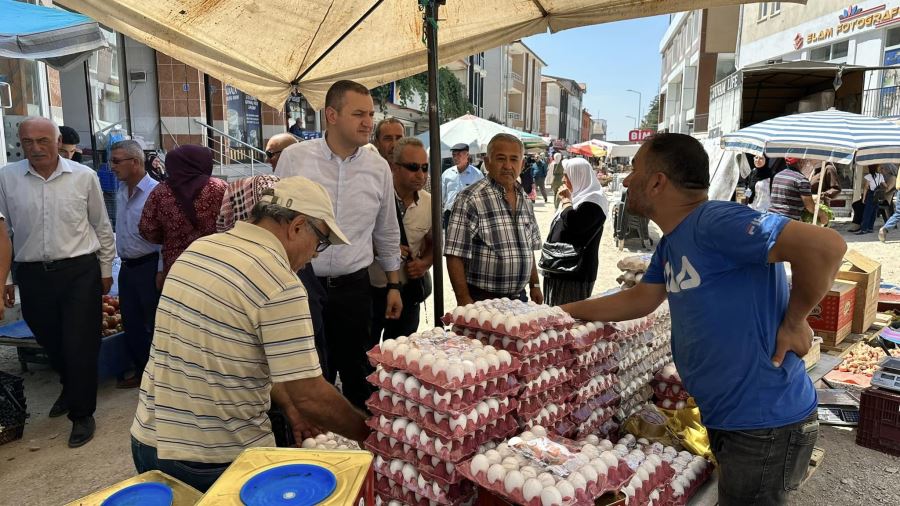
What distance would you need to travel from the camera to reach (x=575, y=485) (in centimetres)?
173

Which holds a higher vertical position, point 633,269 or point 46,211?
point 46,211

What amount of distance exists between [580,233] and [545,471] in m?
3.04

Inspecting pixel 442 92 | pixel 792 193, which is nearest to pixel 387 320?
pixel 792 193

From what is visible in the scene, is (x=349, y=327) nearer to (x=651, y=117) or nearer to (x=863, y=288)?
(x=863, y=288)

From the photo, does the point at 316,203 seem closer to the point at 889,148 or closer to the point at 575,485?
the point at 575,485

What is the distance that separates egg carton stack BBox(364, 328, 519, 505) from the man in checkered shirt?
1590 mm

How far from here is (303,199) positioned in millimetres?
1878

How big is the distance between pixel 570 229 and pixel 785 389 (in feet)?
8.89

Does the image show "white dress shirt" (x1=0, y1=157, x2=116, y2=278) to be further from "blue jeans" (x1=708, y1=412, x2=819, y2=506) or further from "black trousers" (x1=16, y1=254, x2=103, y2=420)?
"blue jeans" (x1=708, y1=412, x2=819, y2=506)

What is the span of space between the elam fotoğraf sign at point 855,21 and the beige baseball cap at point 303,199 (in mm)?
19489

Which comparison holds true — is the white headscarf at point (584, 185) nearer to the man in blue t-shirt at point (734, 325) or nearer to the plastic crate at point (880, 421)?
the plastic crate at point (880, 421)

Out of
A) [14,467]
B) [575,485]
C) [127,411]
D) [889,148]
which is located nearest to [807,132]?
[889,148]

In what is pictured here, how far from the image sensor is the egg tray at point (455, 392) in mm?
1928

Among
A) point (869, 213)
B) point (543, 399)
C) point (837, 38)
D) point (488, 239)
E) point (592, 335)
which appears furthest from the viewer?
point (837, 38)
